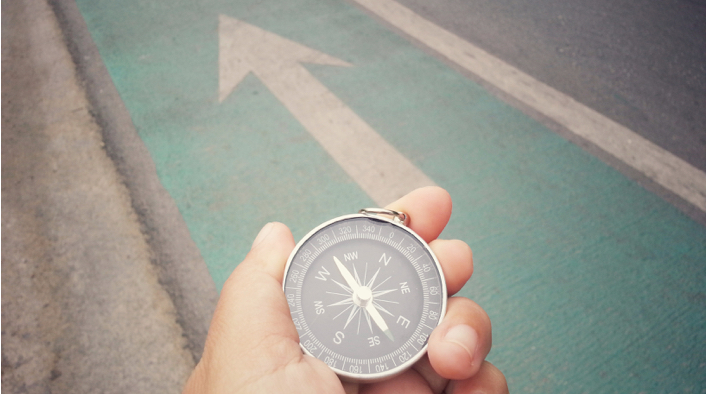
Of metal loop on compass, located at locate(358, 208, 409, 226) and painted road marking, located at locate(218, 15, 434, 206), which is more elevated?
metal loop on compass, located at locate(358, 208, 409, 226)

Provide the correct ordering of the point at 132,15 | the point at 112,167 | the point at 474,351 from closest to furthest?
the point at 474,351, the point at 112,167, the point at 132,15

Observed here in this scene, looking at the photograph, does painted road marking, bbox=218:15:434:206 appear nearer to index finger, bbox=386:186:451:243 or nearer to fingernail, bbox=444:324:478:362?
index finger, bbox=386:186:451:243

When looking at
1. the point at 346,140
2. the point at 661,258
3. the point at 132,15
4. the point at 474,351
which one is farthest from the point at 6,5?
the point at 661,258

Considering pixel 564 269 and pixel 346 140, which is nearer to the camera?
pixel 564 269

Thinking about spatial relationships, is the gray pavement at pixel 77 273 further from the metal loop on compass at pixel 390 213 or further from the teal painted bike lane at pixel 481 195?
the metal loop on compass at pixel 390 213

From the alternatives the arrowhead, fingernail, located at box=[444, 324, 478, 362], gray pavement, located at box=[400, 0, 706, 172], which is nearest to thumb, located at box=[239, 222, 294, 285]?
fingernail, located at box=[444, 324, 478, 362]

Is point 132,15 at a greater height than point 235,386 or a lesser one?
lesser

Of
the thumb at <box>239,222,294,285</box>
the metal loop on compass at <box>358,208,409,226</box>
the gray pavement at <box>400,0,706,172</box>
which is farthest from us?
the gray pavement at <box>400,0,706,172</box>

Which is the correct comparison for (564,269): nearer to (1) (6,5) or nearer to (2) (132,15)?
(2) (132,15)
